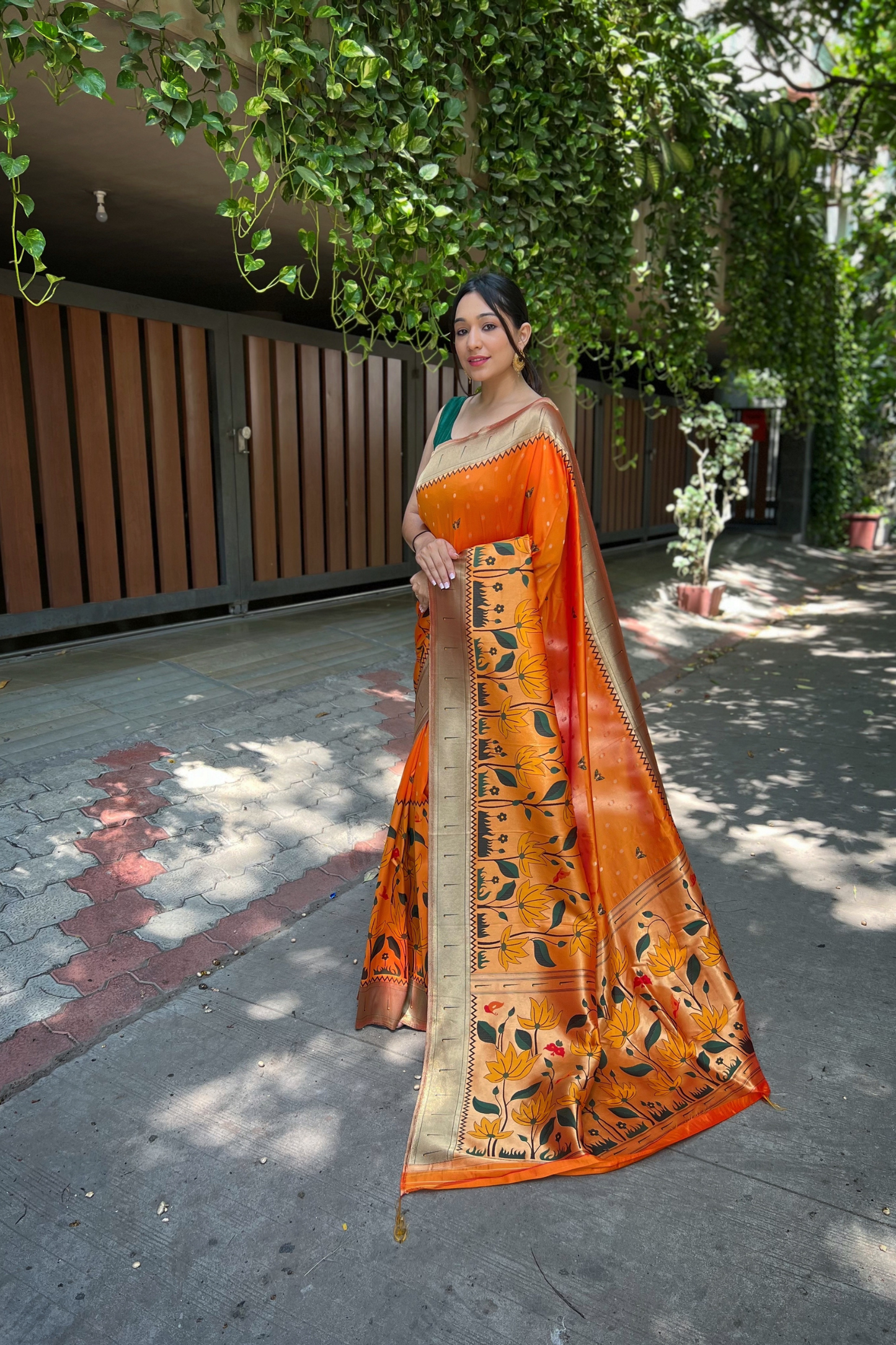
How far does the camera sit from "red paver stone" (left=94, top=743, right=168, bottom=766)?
3.92m

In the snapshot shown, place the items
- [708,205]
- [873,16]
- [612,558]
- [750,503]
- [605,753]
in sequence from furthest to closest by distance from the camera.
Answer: [750,503] < [612,558] < [873,16] < [708,205] < [605,753]

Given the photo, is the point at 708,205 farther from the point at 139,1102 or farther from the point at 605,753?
the point at 139,1102

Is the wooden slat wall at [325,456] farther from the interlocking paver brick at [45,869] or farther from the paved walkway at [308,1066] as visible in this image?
the interlocking paver brick at [45,869]

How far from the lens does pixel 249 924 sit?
312cm

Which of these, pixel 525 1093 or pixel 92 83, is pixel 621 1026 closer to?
pixel 525 1093

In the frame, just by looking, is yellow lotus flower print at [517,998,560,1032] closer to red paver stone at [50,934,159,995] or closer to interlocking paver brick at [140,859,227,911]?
red paver stone at [50,934,159,995]

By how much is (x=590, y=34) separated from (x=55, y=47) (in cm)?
340

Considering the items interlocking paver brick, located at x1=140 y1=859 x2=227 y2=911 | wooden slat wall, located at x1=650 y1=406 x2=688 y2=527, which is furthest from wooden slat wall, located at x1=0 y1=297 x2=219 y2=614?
wooden slat wall, located at x1=650 y1=406 x2=688 y2=527

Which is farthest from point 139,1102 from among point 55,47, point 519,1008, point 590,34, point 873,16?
point 873,16

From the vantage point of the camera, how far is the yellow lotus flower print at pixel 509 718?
91.3 inches

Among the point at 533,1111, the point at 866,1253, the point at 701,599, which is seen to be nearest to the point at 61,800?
the point at 533,1111

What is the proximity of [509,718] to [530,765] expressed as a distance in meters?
0.12

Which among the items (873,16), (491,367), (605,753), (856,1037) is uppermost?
(873,16)

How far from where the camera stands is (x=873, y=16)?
10.1m
